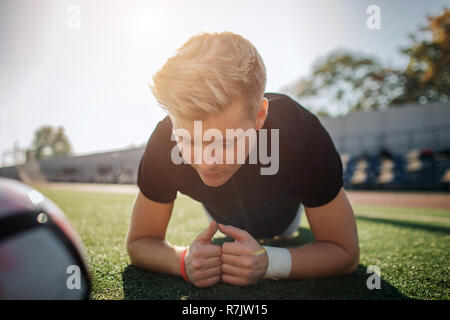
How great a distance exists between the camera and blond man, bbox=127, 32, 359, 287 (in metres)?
1.31

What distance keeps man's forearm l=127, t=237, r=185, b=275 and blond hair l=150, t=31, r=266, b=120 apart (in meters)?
0.85

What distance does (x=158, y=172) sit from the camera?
1.76 m

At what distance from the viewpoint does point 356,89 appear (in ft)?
94.0

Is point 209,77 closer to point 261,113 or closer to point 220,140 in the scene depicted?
point 220,140

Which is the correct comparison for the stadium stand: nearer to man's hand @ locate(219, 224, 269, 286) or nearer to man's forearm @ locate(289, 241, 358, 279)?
man's forearm @ locate(289, 241, 358, 279)

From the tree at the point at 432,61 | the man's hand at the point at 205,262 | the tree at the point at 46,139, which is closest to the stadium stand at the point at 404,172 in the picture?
the tree at the point at 432,61

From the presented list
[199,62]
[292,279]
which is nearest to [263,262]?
[292,279]

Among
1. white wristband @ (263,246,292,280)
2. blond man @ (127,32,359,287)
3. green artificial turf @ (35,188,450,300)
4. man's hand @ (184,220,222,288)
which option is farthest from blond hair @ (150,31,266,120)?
green artificial turf @ (35,188,450,300)

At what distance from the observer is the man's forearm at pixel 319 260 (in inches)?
61.8

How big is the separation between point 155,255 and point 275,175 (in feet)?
2.91

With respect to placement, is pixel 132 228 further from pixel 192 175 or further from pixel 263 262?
pixel 263 262

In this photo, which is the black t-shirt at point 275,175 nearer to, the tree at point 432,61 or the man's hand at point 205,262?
the man's hand at point 205,262

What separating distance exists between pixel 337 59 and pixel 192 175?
3207 cm

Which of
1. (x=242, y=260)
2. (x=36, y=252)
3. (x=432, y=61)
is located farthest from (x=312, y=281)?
(x=432, y=61)
